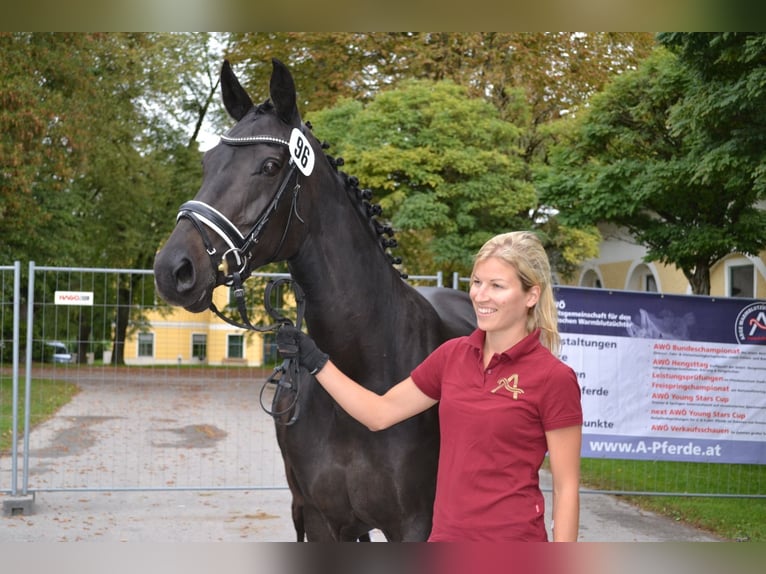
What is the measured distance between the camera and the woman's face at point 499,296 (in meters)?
1.98

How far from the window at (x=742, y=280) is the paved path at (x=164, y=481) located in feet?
34.2

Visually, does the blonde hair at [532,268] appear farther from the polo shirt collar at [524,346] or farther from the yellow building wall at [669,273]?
the yellow building wall at [669,273]

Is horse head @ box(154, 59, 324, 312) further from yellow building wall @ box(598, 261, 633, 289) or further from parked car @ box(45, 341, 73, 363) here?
yellow building wall @ box(598, 261, 633, 289)

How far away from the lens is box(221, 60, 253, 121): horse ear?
8.40 ft

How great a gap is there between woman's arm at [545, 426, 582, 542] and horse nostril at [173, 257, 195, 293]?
38.4 inches

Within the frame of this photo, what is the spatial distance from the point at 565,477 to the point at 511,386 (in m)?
0.24

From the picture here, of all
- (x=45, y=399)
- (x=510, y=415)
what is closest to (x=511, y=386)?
(x=510, y=415)

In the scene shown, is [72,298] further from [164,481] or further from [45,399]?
[45,399]

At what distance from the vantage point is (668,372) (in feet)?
24.9

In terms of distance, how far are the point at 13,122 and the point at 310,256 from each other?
14498mm

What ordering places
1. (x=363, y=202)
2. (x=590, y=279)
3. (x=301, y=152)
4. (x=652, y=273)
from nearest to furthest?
(x=301, y=152) < (x=363, y=202) < (x=652, y=273) < (x=590, y=279)

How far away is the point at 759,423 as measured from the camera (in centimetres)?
768

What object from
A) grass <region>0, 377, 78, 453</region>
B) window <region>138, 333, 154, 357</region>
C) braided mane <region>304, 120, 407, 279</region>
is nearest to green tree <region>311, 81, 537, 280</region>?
window <region>138, 333, 154, 357</region>

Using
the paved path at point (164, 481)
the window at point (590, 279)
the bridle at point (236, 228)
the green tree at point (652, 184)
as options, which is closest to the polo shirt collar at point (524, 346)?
the bridle at point (236, 228)
